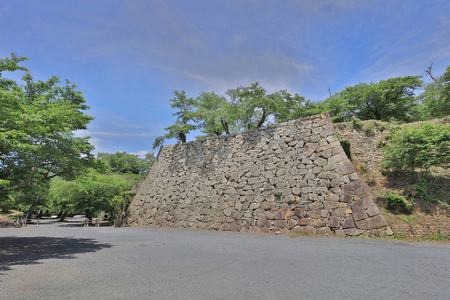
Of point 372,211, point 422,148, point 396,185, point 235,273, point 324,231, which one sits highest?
point 422,148

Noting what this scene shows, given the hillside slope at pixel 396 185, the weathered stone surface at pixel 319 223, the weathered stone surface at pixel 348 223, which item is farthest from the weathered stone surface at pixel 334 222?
the hillside slope at pixel 396 185

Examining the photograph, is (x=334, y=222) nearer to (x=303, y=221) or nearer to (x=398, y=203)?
(x=303, y=221)

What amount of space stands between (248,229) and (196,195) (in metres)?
4.45

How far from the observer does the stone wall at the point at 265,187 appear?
8516 millimetres

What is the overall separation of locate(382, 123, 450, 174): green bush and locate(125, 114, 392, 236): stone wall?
244 centimetres

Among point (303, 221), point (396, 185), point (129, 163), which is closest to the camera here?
point (303, 221)

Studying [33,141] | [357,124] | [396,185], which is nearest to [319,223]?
[396,185]

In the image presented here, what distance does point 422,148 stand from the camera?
27.6 feet

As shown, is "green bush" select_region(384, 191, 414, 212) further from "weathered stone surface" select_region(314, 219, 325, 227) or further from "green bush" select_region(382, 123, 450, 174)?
"weathered stone surface" select_region(314, 219, 325, 227)

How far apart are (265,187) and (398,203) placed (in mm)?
5519

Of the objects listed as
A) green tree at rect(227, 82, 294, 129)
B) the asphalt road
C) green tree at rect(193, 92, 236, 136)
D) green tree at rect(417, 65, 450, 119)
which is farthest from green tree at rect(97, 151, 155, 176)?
green tree at rect(417, 65, 450, 119)

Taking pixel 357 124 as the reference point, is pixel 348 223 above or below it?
below

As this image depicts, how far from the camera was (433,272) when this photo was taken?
3848 mm

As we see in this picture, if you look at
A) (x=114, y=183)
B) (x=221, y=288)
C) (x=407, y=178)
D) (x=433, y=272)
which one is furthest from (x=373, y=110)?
(x=114, y=183)
